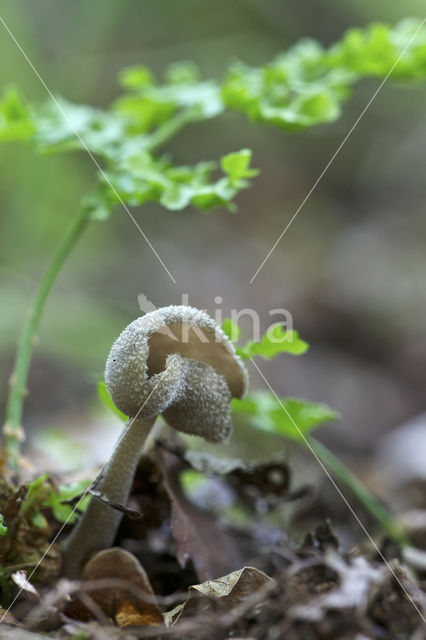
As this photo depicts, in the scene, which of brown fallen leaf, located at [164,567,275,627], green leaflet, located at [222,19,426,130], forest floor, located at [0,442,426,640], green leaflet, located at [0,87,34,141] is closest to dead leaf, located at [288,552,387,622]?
forest floor, located at [0,442,426,640]

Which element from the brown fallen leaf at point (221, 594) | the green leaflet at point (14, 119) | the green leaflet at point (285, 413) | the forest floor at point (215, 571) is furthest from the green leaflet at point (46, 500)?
the green leaflet at point (14, 119)

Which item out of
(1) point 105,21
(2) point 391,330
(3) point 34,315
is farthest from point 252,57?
(3) point 34,315

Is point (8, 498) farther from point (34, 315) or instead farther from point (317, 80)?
point (317, 80)

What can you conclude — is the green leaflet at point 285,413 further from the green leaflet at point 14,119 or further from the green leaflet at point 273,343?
the green leaflet at point 14,119

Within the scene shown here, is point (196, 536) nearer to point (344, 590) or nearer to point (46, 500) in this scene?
point (46, 500)

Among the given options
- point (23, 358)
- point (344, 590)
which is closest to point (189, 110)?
point (23, 358)

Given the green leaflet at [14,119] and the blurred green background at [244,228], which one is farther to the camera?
the blurred green background at [244,228]
